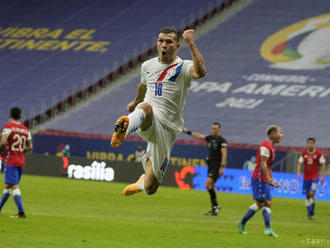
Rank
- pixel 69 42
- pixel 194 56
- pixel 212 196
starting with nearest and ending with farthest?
pixel 194 56 → pixel 212 196 → pixel 69 42

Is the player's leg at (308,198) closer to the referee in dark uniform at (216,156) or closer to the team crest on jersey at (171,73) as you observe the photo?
the referee in dark uniform at (216,156)

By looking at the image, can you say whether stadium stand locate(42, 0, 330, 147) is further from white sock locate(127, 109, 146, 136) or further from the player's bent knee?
white sock locate(127, 109, 146, 136)

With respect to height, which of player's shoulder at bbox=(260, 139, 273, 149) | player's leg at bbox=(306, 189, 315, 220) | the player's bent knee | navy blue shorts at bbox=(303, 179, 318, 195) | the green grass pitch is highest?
the player's bent knee

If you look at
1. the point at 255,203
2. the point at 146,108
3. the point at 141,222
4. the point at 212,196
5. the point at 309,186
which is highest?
the point at 146,108

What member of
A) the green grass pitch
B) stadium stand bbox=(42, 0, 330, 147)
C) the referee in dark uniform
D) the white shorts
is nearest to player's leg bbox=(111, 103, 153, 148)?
the white shorts

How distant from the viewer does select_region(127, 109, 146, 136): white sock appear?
9125 mm

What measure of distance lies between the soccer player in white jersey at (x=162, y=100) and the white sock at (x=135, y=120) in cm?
8

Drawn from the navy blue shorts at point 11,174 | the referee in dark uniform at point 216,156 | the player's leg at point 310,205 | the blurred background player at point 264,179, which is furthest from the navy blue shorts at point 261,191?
the player's leg at point 310,205

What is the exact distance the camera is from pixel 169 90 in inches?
404

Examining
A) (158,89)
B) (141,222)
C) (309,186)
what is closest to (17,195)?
(141,222)

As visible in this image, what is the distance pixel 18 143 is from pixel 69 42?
32.8 metres

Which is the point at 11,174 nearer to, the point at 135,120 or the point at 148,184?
the point at 148,184

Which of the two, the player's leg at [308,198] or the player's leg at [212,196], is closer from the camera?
the player's leg at [212,196]

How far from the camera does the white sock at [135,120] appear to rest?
9125 mm
